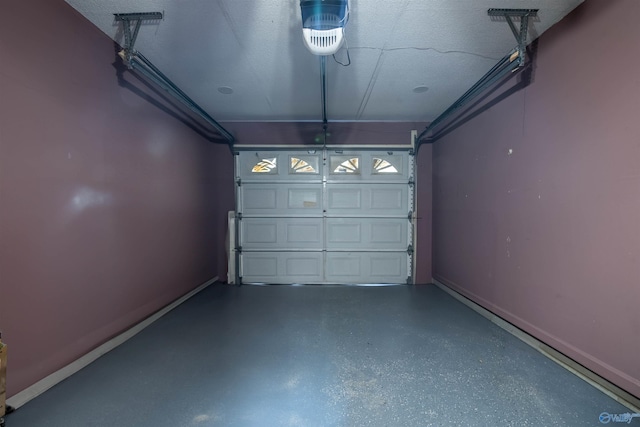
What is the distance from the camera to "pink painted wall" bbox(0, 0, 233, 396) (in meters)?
1.44

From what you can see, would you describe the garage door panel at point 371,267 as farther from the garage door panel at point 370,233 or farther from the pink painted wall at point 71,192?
the pink painted wall at point 71,192

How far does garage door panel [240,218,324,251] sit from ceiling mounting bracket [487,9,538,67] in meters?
2.98

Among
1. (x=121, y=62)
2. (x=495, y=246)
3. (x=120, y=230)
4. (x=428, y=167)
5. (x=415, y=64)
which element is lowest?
(x=495, y=246)

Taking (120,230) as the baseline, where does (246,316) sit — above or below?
below

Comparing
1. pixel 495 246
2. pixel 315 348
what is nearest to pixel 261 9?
pixel 315 348

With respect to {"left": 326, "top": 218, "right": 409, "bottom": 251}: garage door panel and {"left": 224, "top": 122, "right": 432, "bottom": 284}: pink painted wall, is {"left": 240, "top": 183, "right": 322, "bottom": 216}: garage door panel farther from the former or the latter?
{"left": 224, "top": 122, "right": 432, "bottom": 284}: pink painted wall

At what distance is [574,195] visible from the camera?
1798mm

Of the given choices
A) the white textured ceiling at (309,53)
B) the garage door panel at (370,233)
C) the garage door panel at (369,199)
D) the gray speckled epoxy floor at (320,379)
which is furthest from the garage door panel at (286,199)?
the gray speckled epoxy floor at (320,379)

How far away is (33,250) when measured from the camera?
152 cm

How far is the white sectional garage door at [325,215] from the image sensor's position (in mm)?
4117

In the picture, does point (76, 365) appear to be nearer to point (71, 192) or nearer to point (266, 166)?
point (71, 192)

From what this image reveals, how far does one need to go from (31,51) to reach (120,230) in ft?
4.20

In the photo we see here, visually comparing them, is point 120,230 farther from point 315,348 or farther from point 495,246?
point 495,246

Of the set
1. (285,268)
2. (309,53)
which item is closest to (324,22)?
(309,53)
